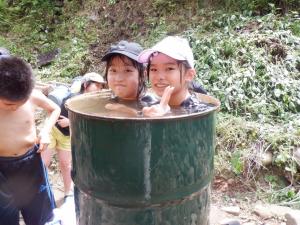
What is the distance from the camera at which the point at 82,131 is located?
160cm

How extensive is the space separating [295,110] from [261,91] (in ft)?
1.42

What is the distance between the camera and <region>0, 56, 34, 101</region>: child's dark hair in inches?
78.1

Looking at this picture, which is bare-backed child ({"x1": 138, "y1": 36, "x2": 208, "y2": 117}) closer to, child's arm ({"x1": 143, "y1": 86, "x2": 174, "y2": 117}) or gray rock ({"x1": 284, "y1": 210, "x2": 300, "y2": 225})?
child's arm ({"x1": 143, "y1": 86, "x2": 174, "y2": 117})

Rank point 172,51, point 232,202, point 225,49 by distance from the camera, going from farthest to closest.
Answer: point 225,49 → point 232,202 → point 172,51

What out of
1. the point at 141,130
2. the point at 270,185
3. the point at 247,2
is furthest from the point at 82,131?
the point at 247,2

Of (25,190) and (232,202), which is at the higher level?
(25,190)

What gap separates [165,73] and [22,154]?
982 millimetres

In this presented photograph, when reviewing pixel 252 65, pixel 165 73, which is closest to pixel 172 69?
pixel 165 73

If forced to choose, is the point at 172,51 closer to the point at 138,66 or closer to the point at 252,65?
the point at 138,66

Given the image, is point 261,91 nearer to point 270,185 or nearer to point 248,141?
point 248,141

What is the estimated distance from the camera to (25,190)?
7.61 ft

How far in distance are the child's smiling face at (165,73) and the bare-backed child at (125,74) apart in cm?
13

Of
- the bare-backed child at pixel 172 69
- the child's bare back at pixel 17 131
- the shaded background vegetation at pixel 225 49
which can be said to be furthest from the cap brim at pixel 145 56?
the shaded background vegetation at pixel 225 49

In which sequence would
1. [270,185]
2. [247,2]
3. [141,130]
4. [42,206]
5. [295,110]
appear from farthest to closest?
[247,2] → [295,110] → [270,185] → [42,206] → [141,130]
